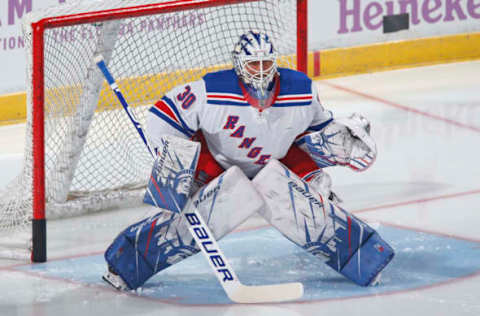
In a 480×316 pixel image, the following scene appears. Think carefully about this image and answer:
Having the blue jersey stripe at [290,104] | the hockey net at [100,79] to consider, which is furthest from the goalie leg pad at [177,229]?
the hockey net at [100,79]

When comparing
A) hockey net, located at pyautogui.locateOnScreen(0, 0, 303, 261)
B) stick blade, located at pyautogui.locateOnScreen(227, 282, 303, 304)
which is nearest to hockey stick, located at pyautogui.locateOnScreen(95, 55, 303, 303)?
stick blade, located at pyautogui.locateOnScreen(227, 282, 303, 304)

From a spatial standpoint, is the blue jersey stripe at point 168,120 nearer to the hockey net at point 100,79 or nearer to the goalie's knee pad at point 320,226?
the goalie's knee pad at point 320,226

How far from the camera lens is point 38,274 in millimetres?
4867

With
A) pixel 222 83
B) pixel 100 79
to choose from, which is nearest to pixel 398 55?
pixel 100 79

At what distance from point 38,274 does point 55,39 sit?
1011 mm

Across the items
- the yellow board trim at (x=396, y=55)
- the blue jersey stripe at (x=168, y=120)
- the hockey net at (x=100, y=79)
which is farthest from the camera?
the yellow board trim at (x=396, y=55)

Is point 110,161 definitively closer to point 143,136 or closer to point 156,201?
point 143,136

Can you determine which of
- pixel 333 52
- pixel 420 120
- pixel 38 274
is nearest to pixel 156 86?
pixel 38 274

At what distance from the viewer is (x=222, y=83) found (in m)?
4.57

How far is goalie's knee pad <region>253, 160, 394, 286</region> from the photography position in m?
4.51

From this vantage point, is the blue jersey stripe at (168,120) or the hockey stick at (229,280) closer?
the hockey stick at (229,280)

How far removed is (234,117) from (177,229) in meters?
0.46

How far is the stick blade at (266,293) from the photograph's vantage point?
4.44m

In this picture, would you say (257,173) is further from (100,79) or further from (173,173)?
(100,79)
